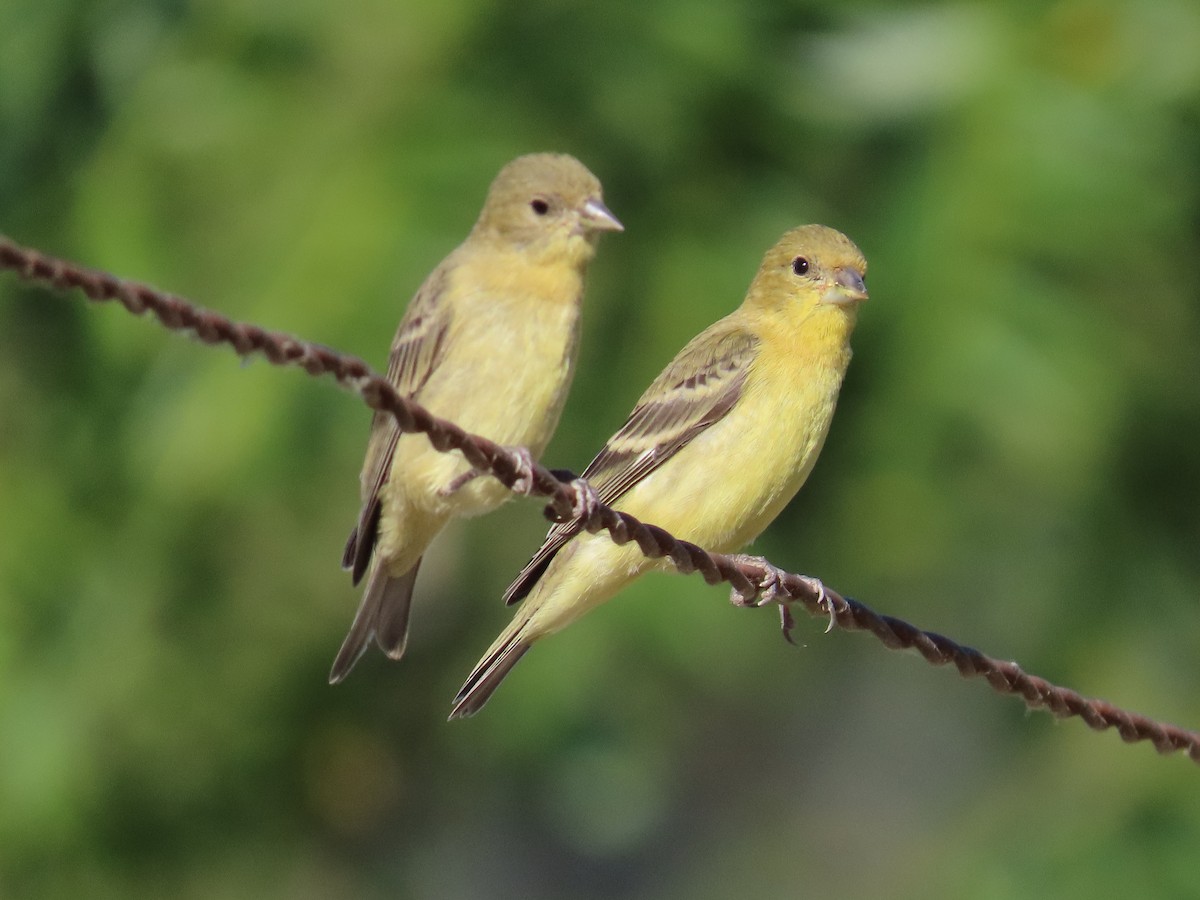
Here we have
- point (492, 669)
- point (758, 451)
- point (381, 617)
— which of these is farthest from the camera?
point (381, 617)

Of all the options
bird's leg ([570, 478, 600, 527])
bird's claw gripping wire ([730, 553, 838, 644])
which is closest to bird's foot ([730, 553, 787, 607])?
bird's claw gripping wire ([730, 553, 838, 644])

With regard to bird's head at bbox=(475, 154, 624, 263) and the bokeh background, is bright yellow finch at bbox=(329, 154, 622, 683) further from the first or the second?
the bokeh background

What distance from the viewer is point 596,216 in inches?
235

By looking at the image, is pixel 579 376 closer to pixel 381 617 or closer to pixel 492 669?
pixel 381 617

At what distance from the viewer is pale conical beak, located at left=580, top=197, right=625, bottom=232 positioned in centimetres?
592

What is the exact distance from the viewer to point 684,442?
19.0 ft

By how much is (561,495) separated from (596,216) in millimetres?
2106

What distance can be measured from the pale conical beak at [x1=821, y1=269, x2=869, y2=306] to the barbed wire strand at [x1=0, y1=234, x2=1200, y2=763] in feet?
3.36

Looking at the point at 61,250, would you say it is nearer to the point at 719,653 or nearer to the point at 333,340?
the point at 333,340

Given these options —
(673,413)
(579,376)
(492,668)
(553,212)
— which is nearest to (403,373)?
(553,212)

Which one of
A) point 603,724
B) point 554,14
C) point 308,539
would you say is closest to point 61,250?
point 308,539

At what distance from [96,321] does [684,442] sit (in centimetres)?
377

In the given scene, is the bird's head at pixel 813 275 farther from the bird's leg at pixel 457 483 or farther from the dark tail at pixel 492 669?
the dark tail at pixel 492 669

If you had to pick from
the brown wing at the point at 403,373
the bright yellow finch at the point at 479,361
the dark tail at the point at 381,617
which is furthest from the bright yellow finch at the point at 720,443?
the brown wing at the point at 403,373
